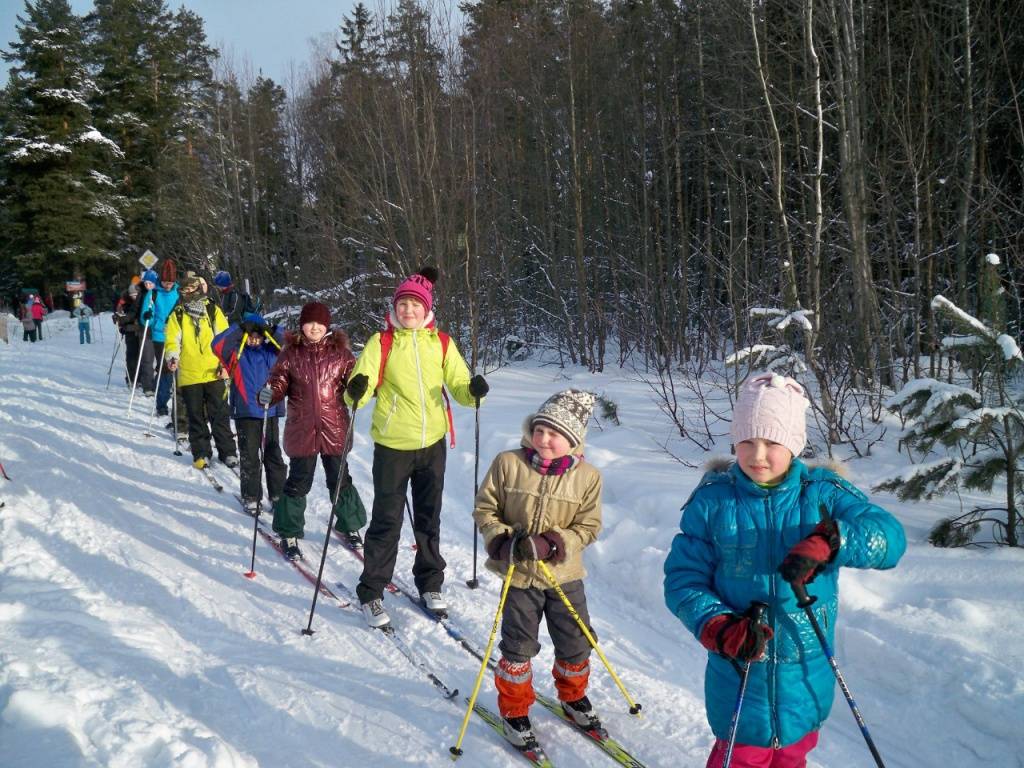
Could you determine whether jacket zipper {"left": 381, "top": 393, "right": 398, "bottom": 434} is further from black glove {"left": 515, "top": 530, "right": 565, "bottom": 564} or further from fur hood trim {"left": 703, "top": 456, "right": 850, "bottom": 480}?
fur hood trim {"left": 703, "top": 456, "right": 850, "bottom": 480}

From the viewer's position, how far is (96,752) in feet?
9.45

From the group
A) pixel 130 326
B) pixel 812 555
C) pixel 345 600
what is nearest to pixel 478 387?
pixel 345 600

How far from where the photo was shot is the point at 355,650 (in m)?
4.29

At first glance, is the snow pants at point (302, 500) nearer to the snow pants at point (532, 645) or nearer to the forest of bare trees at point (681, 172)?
the snow pants at point (532, 645)

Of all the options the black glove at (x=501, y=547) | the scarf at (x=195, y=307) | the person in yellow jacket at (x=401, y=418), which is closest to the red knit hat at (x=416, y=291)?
the person in yellow jacket at (x=401, y=418)

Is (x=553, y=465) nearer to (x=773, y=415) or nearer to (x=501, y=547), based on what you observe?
(x=501, y=547)

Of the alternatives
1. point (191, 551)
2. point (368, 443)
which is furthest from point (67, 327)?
point (191, 551)

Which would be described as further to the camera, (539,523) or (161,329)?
(161,329)

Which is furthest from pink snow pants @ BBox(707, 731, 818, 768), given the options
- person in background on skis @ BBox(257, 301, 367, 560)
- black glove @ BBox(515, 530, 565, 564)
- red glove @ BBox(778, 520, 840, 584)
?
person in background on skis @ BBox(257, 301, 367, 560)

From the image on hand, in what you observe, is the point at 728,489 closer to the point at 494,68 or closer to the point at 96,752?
the point at 96,752

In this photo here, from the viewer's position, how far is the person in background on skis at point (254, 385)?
6570mm

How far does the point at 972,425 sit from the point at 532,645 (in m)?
2.87

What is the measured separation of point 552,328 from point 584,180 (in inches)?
138

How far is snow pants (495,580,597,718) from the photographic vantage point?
10.9 feet
